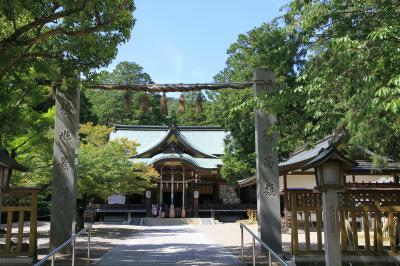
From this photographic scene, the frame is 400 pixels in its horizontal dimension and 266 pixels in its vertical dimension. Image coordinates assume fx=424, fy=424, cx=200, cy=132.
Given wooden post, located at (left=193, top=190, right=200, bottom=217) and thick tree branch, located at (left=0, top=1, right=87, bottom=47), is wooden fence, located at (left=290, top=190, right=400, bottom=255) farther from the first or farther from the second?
wooden post, located at (left=193, top=190, right=200, bottom=217)

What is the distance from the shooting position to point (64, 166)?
10922 millimetres

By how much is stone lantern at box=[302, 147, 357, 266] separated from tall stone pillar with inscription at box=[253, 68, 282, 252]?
3.38 meters

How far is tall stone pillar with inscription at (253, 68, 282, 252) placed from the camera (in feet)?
37.1

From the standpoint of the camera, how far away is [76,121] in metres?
11.2

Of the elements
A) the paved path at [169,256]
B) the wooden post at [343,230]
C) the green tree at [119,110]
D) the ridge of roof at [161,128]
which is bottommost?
the paved path at [169,256]

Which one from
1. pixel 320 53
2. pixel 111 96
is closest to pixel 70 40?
pixel 320 53

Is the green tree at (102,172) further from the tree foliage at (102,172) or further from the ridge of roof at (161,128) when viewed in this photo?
the ridge of roof at (161,128)

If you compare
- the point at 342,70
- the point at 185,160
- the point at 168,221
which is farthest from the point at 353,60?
the point at 185,160

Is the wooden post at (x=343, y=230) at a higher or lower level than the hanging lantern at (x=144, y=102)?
lower

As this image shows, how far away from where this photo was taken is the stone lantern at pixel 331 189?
23.8 ft

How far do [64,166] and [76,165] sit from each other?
31 centimetres

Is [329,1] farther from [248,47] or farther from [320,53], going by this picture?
[248,47]

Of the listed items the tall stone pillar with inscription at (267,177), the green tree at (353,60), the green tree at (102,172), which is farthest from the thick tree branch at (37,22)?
the green tree at (102,172)

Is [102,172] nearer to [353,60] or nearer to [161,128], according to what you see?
[353,60]
